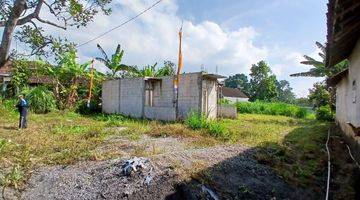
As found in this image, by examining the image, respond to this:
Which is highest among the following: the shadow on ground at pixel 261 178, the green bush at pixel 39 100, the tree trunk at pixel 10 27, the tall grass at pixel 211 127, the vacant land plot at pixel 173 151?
the tree trunk at pixel 10 27

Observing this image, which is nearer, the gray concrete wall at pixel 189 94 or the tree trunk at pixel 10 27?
the tree trunk at pixel 10 27

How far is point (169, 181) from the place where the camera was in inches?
254

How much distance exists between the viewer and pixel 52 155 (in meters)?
8.54

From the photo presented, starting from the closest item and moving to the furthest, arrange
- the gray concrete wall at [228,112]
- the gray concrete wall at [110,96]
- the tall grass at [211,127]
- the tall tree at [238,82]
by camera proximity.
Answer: the tall grass at [211,127] → the gray concrete wall at [110,96] → the gray concrete wall at [228,112] → the tall tree at [238,82]

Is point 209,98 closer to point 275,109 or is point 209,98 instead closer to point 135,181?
→ point 135,181

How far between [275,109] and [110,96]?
53.5ft

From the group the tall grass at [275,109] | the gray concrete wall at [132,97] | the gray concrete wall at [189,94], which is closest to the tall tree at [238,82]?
the tall grass at [275,109]

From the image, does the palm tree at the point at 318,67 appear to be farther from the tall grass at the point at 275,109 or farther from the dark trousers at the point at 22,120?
the dark trousers at the point at 22,120

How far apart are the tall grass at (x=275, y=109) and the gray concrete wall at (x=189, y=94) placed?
54.7ft

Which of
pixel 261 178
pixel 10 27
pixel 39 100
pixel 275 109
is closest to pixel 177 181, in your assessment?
pixel 261 178

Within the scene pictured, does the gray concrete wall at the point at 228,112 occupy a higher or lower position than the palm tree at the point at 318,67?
lower

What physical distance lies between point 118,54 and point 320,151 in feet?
53.9

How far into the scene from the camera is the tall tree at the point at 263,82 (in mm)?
54719

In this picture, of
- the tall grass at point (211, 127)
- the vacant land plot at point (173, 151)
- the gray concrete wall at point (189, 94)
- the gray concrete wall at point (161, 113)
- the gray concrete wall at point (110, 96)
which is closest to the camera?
the vacant land plot at point (173, 151)
